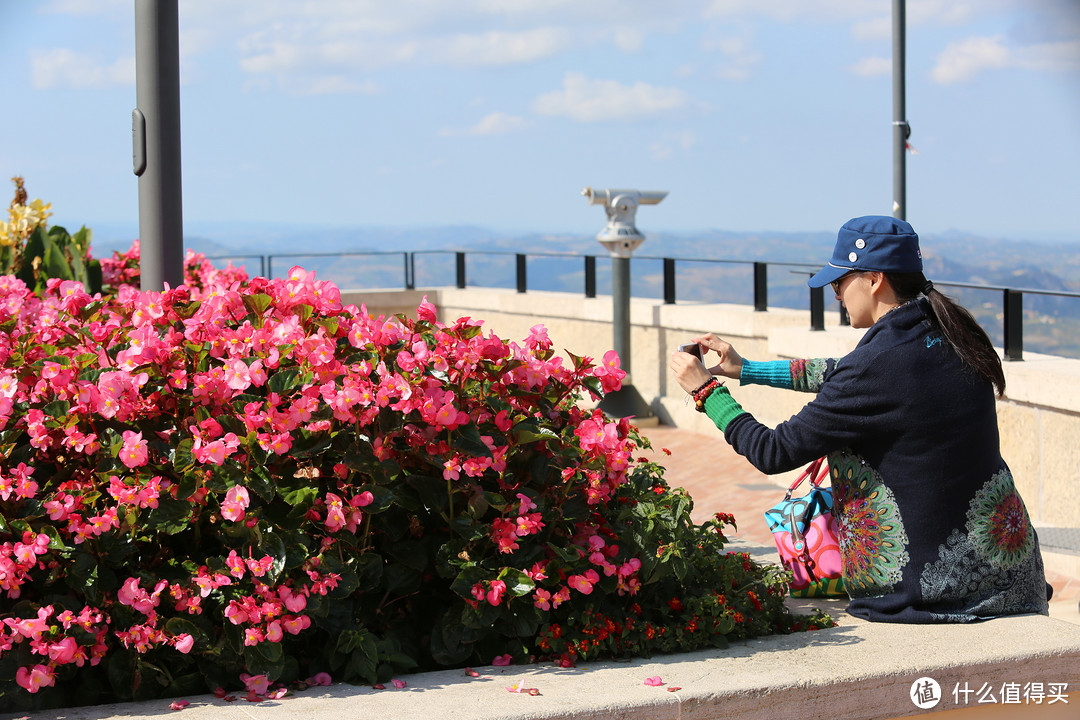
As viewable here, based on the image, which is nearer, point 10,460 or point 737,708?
point 737,708

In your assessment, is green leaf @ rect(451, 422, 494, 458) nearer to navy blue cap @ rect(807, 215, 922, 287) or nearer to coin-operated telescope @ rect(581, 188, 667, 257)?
navy blue cap @ rect(807, 215, 922, 287)

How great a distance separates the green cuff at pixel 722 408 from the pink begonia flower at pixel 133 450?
1592 millimetres

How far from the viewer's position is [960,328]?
3.37 meters

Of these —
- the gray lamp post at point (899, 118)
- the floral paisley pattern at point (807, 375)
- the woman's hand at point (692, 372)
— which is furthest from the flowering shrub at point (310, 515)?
the gray lamp post at point (899, 118)

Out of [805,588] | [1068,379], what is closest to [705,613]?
[805,588]

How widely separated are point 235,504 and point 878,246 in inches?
77.1

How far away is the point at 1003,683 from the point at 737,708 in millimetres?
788

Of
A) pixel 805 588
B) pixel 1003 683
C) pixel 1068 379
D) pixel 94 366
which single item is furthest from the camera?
pixel 1068 379

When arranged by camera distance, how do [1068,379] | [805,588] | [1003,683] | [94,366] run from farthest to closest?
[1068,379] < [805,588] < [94,366] < [1003,683]

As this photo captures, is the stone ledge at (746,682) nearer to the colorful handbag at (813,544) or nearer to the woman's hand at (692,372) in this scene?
the colorful handbag at (813,544)

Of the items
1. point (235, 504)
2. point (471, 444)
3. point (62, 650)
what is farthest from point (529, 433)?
point (62, 650)

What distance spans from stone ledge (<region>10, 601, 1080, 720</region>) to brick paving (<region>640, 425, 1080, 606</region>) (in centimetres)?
353

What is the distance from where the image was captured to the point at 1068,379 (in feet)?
22.9

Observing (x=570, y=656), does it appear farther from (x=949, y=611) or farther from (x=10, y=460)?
(x=10, y=460)
